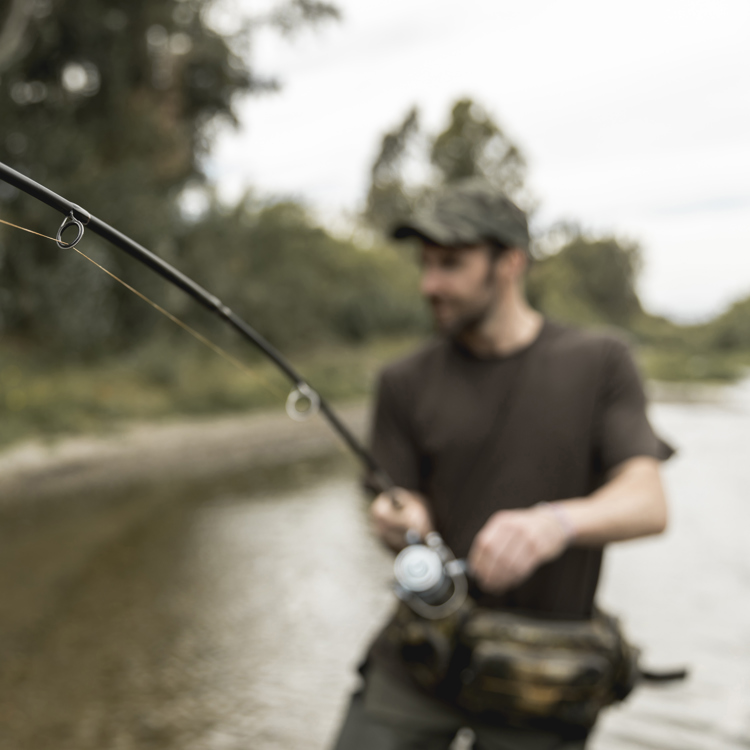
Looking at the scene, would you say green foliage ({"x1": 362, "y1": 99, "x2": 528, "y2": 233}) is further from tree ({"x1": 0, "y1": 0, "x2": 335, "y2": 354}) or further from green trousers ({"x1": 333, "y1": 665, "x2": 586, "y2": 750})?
green trousers ({"x1": 333, "y1": 665, "x2": 586, "y2": 750})

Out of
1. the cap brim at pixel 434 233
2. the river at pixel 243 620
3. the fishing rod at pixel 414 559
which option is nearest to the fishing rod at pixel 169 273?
the fishing rod at pixel 414 559

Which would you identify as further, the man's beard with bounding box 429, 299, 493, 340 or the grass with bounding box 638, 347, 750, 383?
the grass with bounding box 638, 347, 750, 383

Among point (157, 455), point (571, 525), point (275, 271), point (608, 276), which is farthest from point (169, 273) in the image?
point (608, 276)

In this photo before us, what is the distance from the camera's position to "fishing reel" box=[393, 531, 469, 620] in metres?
1.84

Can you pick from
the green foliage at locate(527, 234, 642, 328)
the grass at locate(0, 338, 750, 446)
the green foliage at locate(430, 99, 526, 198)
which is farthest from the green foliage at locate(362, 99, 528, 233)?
the green foliage at locate(527, 234, 642, 328)

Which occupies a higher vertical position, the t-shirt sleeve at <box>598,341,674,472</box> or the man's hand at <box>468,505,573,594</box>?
the t-shirt sleeve at <box>598,341,674,472</box>

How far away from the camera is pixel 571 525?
1.72m

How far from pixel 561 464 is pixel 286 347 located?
2059 centimetres

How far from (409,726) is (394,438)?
2.12 feet

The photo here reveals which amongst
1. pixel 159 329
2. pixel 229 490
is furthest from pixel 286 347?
pixel 229 490

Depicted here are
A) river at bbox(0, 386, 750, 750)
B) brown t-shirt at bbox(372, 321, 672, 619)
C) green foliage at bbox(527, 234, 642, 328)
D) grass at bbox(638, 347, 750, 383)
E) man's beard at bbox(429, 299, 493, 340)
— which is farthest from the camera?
green foliage at bbox(527, 234, 642, 328)

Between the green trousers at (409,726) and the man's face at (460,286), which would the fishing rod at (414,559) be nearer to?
the green trousers at (409,726)

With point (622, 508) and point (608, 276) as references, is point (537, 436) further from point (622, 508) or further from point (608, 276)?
point (608, 276)

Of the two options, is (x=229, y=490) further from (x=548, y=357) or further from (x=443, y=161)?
(x=443, y=161)
